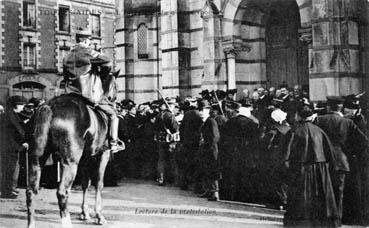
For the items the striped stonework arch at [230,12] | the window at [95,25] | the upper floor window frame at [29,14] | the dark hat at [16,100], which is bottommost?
the dark hat at [16,100]

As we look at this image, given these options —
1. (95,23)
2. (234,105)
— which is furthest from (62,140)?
(95,23)

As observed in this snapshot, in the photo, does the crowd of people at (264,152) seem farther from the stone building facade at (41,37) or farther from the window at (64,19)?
the window at (64,19)

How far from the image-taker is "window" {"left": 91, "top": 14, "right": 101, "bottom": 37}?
30469 millimetres

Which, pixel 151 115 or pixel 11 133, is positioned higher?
pixel 151 115

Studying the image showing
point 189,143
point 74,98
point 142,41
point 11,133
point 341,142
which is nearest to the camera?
point 74,98

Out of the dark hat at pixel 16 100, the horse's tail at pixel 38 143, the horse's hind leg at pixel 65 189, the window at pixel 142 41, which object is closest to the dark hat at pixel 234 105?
the horse's hind leg at pixel 65 189

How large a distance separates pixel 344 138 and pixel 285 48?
7.59 metres

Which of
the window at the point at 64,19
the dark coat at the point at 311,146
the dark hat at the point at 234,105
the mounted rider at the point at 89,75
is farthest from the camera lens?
the window at the point at 64,19

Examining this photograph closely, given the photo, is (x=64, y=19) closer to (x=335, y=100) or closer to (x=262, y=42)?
(x=262, y=42)

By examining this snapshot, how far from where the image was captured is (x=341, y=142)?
8.02m

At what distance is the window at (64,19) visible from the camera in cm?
3158

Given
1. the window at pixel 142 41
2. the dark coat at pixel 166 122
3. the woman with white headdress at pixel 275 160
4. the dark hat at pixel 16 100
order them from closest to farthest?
the woman with white headdress at pixel 275 160 < the dark hat at pixel 16 100 < the dark coat at pixel 166 122 < the window at pixel 142 41

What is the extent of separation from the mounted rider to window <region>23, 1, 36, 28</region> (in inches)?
971

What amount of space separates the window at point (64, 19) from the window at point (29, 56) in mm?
2447
